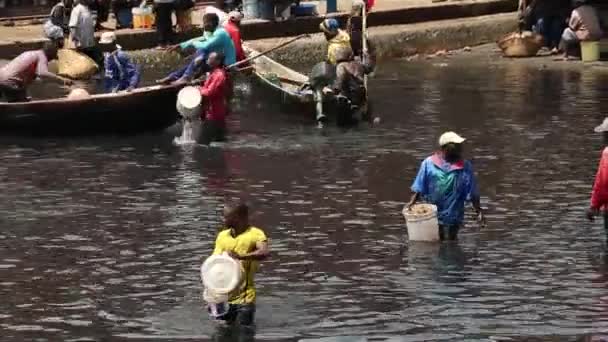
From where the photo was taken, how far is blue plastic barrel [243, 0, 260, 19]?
35.7 m

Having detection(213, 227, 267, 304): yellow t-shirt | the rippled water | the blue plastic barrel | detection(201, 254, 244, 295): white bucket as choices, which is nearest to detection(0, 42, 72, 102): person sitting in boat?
the rippled water

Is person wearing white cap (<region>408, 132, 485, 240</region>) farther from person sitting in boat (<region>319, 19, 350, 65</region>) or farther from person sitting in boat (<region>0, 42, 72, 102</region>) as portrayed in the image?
person sitting in boat (<region>0, 42, 72, 102</region>)

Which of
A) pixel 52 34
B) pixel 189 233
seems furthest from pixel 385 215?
pixel 52 34

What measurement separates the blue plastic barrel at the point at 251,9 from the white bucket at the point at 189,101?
12.2 m

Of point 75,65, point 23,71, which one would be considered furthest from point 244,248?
point 75,65

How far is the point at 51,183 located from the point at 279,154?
3.59 m

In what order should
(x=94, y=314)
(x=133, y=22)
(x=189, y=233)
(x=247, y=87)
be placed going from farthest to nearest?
(x=133, y=22), (x=247, y=87), (x=189, y=233), (x=94, y=314)

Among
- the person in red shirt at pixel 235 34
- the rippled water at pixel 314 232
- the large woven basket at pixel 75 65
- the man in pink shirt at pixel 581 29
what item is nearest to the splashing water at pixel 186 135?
the rippled water at pixel 314 232

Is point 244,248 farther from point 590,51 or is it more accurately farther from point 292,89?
point 590,51

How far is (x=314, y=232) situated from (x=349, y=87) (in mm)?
7720

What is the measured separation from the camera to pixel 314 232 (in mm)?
17906

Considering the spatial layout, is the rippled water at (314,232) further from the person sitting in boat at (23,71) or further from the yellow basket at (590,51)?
the yellow basket at (590,51)

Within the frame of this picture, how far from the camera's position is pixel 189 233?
17844mm

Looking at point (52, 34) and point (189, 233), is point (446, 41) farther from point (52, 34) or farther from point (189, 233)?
point (189, 233)
